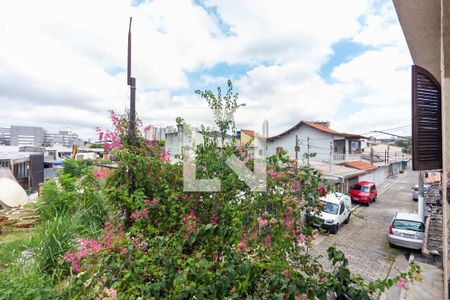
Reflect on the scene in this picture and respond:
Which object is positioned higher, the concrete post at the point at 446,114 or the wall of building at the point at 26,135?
the wall of building at the point at 26,135

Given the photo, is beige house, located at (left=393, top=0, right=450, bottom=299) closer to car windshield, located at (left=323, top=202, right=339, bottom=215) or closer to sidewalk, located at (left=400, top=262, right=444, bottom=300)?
sidewalk, located at (left=400, top=262, right=444, bottom=300)

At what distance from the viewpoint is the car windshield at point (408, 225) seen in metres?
7.82

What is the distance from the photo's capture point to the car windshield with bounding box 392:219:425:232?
7.82 metres

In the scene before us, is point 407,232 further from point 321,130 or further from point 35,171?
point 35,171

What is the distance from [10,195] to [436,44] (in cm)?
1262

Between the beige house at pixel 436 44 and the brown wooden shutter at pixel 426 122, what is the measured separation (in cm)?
Result: 7

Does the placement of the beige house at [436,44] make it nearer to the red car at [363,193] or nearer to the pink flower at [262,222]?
the pink flower at [262,222]

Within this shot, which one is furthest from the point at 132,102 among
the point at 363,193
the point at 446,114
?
the point at 363,193

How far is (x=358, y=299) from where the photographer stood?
4.13ft

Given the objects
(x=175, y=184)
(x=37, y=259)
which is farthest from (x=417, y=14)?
(x=37, y=259)

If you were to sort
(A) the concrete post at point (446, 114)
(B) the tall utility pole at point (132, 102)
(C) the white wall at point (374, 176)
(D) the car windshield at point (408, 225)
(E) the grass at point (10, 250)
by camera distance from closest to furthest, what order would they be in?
(A) the concrete post at point (446, 114)
(B) the tall utility pole at point (132, 102)
(E) the grass at point (10, 250)
(D) the car windshield at point (408, 225)
(C) the white wall at point (374, 176)

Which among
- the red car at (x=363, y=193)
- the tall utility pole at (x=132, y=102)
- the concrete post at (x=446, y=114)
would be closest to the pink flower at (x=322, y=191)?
the concrete post at (x=446, y=114)

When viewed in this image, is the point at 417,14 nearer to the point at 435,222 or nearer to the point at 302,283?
the point at 302,283

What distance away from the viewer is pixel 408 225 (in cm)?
806
